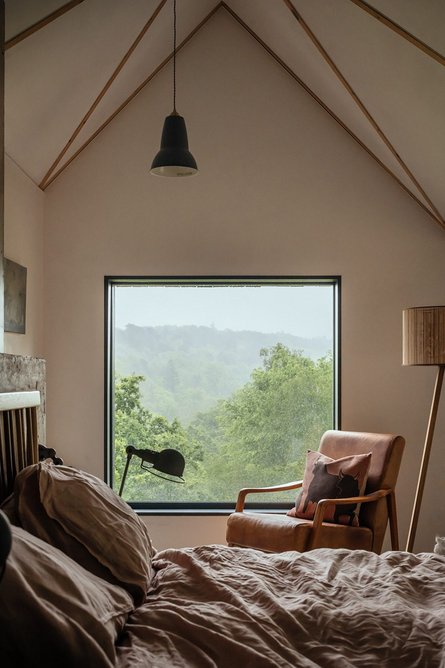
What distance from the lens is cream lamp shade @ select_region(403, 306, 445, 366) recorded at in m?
3.89

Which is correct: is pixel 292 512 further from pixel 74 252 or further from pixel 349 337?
pixel 74 252

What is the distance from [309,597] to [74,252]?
325 cm

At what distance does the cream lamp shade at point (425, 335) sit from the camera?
3889mm

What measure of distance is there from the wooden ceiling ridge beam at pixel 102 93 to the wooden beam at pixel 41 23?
32.6 inches

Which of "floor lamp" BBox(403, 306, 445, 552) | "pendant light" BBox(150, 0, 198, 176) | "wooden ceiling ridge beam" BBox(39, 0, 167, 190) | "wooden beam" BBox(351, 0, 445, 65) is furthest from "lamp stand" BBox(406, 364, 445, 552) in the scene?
"wooden ceiling ridge beam" BBox(39, 0, 167, 190)

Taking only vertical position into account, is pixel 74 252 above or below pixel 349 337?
above

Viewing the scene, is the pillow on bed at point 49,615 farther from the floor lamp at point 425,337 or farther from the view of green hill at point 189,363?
the view of green hill at point 189,363

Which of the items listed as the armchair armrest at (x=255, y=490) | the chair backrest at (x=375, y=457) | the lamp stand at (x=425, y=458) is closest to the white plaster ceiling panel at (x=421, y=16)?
the lamp stand at (x=425, y=458)

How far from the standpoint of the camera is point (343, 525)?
3857mm

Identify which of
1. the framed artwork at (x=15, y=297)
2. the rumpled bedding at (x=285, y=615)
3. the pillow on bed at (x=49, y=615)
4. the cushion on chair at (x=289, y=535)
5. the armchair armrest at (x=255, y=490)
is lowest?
the cushion on chair at (x=289, y=535)

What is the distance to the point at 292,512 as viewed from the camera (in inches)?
162

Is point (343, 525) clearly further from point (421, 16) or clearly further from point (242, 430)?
point (421, 16)

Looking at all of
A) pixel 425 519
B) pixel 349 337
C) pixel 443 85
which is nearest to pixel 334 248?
pixel 349 337

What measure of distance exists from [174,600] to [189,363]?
117 inches
